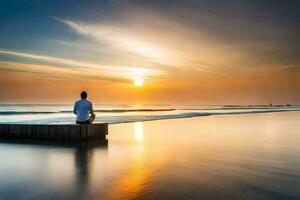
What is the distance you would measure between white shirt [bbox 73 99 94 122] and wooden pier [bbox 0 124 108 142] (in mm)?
386

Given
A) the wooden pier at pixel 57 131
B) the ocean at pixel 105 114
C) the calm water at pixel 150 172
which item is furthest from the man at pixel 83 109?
the ocean at pixel 105 114

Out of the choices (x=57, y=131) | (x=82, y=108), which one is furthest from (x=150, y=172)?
(x=57, y=131)

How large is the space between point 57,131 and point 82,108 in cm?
187

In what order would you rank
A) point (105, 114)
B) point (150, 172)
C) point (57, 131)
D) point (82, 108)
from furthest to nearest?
point (105, 114), point (57, 131), point (82, 108), point (150, 172)

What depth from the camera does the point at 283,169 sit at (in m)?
8.24

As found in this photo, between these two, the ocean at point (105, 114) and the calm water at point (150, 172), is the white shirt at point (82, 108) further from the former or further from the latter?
the ocean at point (105, 114)

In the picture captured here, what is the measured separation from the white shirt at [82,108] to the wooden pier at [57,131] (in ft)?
1.27

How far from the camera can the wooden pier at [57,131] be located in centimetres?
1427

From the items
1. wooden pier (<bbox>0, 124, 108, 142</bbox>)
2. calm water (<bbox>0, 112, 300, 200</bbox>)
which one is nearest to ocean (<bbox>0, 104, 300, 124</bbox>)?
wooden pier (<bbox>0, 124, 108, 142</bbox>)

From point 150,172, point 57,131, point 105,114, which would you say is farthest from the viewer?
point 105,114

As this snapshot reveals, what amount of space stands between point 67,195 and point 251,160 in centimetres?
601

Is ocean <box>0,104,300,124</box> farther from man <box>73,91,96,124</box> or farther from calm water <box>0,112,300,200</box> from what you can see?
calm water <box>0,112,300,200</box>

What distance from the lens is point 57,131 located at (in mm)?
14656

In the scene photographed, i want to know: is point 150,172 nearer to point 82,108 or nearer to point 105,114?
→ point 82,108
